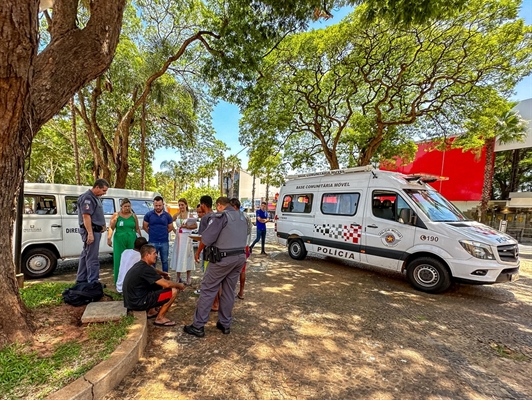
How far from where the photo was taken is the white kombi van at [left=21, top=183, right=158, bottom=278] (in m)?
5.11

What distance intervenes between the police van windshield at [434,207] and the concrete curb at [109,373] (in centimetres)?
537

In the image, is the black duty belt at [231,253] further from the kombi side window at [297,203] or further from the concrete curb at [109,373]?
the kombi side window at [297,203]

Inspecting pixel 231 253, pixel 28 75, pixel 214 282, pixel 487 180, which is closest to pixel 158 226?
pixel 214 282

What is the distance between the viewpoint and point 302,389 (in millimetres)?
2342

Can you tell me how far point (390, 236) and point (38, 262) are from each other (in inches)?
292

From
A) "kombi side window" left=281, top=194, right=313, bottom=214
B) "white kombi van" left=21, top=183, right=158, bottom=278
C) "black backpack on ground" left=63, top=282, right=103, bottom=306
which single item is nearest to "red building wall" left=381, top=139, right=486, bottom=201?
"kombi side window" left=281, top=194, right=313, bottom=214

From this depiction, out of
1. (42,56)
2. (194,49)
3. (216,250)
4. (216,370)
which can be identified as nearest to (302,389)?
(216,370)

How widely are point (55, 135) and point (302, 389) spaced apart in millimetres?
19768

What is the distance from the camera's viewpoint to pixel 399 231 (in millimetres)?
5422

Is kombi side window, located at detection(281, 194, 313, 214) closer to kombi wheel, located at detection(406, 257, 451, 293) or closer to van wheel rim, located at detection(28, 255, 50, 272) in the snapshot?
kombi wheel, located at detection(406, 257, 451, 293)

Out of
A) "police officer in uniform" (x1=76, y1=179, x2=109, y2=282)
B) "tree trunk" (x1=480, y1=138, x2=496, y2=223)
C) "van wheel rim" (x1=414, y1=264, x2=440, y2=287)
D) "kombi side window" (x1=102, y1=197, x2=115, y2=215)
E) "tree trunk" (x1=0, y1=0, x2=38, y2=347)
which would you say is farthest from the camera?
"tree trunk" (x1=480, y1=138, x2=496, y2=223)

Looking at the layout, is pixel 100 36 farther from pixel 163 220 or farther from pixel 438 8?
pixel 438 8

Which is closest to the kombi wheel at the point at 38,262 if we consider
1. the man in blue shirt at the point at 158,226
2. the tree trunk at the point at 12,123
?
the man in blue shirt at the point at 158,226

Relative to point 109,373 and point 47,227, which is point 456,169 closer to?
point 109,373
